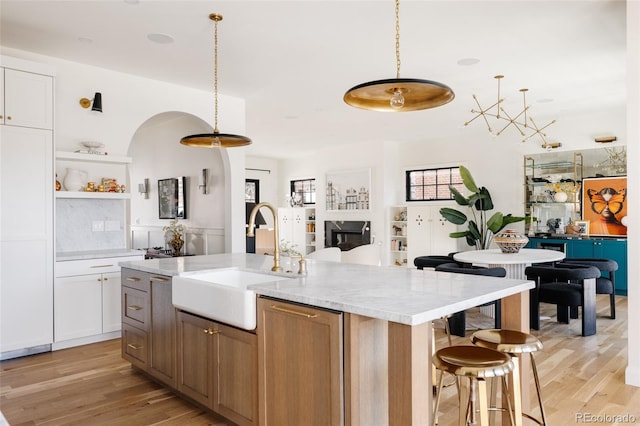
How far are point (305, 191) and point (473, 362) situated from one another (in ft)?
32.6

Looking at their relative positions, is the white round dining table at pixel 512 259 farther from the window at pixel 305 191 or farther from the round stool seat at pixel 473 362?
the window at pixel 305 191

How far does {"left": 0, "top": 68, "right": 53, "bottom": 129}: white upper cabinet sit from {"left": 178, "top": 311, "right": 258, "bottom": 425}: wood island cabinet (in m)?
2.43

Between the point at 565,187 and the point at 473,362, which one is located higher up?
the point at 565,187

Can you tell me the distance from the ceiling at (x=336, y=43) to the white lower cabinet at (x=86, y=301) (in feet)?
6.66

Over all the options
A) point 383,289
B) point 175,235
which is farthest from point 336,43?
point 175,235

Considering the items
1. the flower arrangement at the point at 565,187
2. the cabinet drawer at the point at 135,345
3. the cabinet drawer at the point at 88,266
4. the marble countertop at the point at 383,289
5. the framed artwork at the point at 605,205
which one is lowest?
the cabinet drawer at the point at 135,345

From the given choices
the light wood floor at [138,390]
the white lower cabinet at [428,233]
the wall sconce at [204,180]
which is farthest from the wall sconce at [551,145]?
the wall sconce at [204,180]

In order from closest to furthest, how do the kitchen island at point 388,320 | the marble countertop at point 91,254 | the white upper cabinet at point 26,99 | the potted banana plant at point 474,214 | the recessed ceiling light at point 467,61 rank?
1. the kitchen island at point 388,320
2. the white upper cabinet at point 26,99
3. the marble countertop at point 91,254
4. the recessed ceiling light at point 467,61
5. the potted banana plant at point 474,214

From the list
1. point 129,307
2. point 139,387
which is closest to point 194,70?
point 129,307

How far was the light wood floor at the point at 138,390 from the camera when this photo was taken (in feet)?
8.72

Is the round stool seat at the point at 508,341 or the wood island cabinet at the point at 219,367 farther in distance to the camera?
the wood island cabinet at the point at 219,367

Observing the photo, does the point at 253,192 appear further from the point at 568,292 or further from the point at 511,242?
the point at 568,292

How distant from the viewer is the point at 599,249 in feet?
21.6

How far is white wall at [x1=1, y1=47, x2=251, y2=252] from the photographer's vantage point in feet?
14.2
